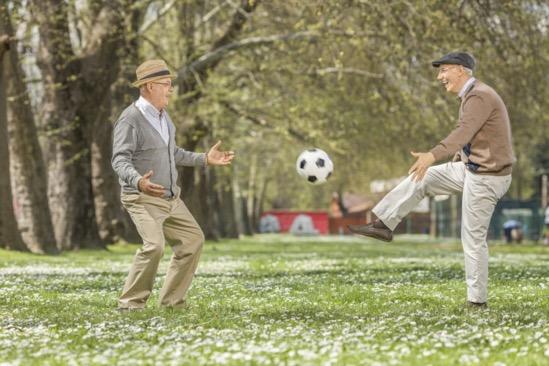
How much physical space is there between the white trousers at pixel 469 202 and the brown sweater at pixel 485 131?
10 cm

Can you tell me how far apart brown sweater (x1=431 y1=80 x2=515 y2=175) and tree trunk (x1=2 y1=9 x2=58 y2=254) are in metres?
14.6

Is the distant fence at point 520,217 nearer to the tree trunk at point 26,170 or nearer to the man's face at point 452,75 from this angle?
the tree trunk at point 26,170

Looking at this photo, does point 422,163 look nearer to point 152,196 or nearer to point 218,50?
point 152,196

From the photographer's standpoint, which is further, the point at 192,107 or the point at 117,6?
the point at 192,107

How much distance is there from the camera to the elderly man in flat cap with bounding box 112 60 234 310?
9.24 metres

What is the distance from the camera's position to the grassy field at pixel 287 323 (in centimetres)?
641

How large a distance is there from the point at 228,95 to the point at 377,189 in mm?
50480

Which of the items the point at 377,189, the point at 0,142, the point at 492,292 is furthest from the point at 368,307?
the point at 377,189

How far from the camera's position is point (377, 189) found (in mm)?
Result: 80688

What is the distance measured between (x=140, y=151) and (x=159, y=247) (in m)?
0.87

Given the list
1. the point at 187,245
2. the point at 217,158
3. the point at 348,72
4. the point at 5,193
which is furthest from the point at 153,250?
the point at 348,72

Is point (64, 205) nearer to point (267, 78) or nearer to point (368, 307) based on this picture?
point (267, 78)

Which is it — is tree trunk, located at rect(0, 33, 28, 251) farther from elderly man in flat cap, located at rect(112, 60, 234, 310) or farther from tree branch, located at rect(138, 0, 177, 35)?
elderly man in flat cap, located at rect(112, 60, 234, 310)

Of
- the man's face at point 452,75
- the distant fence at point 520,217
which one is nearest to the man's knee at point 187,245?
the man's face at point 452,75
